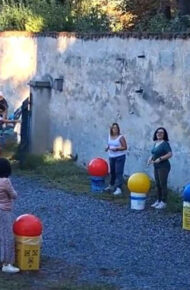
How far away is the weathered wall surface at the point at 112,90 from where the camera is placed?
14.4m

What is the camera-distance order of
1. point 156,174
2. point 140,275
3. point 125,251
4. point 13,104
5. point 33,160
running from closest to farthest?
point 140,275
point 125,251
point 156,174
point 33,160
point 13,104

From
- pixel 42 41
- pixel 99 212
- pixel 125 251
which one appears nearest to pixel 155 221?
pixel 99 212

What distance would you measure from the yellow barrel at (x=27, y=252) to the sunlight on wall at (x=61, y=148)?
9363mm

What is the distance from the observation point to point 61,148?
19141 mm

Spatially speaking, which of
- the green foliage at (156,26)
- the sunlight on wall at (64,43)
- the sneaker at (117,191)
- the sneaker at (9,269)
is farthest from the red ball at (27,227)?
the sunlight on wall at (64,43)

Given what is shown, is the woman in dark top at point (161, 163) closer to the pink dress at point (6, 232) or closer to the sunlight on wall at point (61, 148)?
the pink dress at point (6, 232)

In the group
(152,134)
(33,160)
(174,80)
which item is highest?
(174,80)

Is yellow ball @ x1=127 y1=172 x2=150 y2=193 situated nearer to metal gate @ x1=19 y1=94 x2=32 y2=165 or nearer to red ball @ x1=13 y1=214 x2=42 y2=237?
red ball @ x1=13 y1=214 x2=42 y2=237

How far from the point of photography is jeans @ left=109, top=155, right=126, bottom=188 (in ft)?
48.2

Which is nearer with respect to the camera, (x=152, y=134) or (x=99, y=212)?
(x=99, y=212)

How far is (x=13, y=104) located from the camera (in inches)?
858

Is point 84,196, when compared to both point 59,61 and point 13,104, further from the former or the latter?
point 13,104

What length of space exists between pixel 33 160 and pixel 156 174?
199 inches

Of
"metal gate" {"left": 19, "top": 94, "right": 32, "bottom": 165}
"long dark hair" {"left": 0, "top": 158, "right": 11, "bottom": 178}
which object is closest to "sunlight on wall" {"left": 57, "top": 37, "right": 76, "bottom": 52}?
"metal gate" {"left": 19, "top": 94, "right": 32, "bottom": 165}
